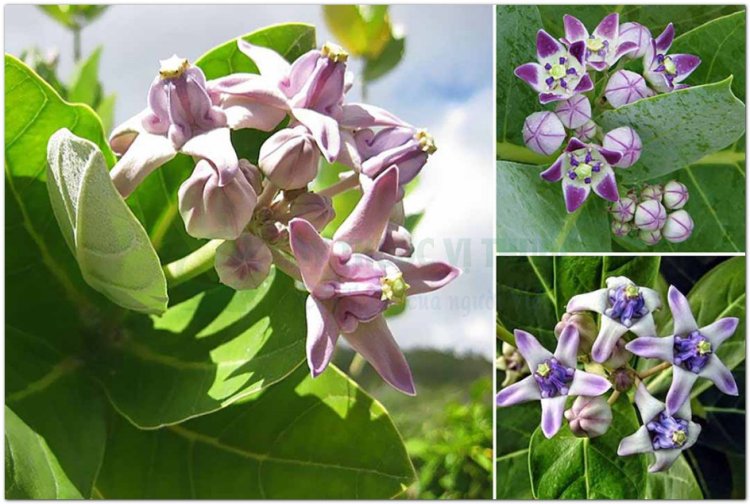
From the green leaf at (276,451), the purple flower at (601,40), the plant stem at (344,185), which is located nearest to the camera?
the plant stem at (344,185)

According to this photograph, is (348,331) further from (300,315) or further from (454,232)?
(454,232)

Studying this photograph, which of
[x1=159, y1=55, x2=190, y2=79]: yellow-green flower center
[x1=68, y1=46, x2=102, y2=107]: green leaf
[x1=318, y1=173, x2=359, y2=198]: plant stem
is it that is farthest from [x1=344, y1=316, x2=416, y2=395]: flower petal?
[x1=68, y1=46, x2=102, y2=107]: green leaf

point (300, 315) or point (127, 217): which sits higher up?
point (127, 217)

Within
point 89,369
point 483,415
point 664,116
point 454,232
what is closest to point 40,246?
point 89,369

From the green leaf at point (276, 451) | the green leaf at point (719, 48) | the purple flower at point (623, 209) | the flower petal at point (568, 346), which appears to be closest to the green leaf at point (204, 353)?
the green leaf at point (276, 451)

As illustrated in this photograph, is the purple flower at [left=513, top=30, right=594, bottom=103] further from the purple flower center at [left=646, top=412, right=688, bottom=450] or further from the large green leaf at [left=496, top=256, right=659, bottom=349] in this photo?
the purple flower center at [left=646, top=412, right=688, bottom=450]

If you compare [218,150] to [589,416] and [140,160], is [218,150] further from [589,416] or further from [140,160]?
[589,416]

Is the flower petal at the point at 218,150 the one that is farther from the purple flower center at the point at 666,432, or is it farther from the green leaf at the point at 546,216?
the purple flower center at the point at 666,432
